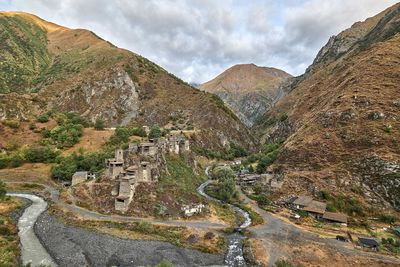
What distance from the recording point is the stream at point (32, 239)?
128 ft

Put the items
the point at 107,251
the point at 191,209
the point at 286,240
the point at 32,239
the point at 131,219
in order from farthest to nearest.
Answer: the point at 191,209
the point at 131,219
the point at 286,240
the point at 32,239
the point at 107,251

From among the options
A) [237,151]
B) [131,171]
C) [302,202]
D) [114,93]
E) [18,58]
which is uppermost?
[18,58]

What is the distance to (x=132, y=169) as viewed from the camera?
6025 centimetres

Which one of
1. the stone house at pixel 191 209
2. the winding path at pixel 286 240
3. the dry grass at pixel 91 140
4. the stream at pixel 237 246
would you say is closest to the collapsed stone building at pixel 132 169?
the stone house at pixel 191 209

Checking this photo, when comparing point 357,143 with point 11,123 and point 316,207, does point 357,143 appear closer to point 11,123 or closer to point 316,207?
point 316,207

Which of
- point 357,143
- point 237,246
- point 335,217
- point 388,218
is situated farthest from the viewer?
point 357,143

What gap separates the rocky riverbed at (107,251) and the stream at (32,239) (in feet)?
2.60

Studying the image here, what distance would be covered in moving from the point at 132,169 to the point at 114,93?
3621 inches

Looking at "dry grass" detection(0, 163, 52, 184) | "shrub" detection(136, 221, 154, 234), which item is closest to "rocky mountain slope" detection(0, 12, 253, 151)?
"dry grass" detection(0, 163, 52, 184)

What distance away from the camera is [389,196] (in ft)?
207

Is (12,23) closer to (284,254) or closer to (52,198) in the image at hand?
(52,198)

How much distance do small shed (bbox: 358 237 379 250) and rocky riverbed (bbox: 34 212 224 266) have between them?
22.5 m

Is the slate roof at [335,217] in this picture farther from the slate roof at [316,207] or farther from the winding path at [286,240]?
the winding path at [286,240]

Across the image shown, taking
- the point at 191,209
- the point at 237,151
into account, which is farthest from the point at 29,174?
the point at 237,151
